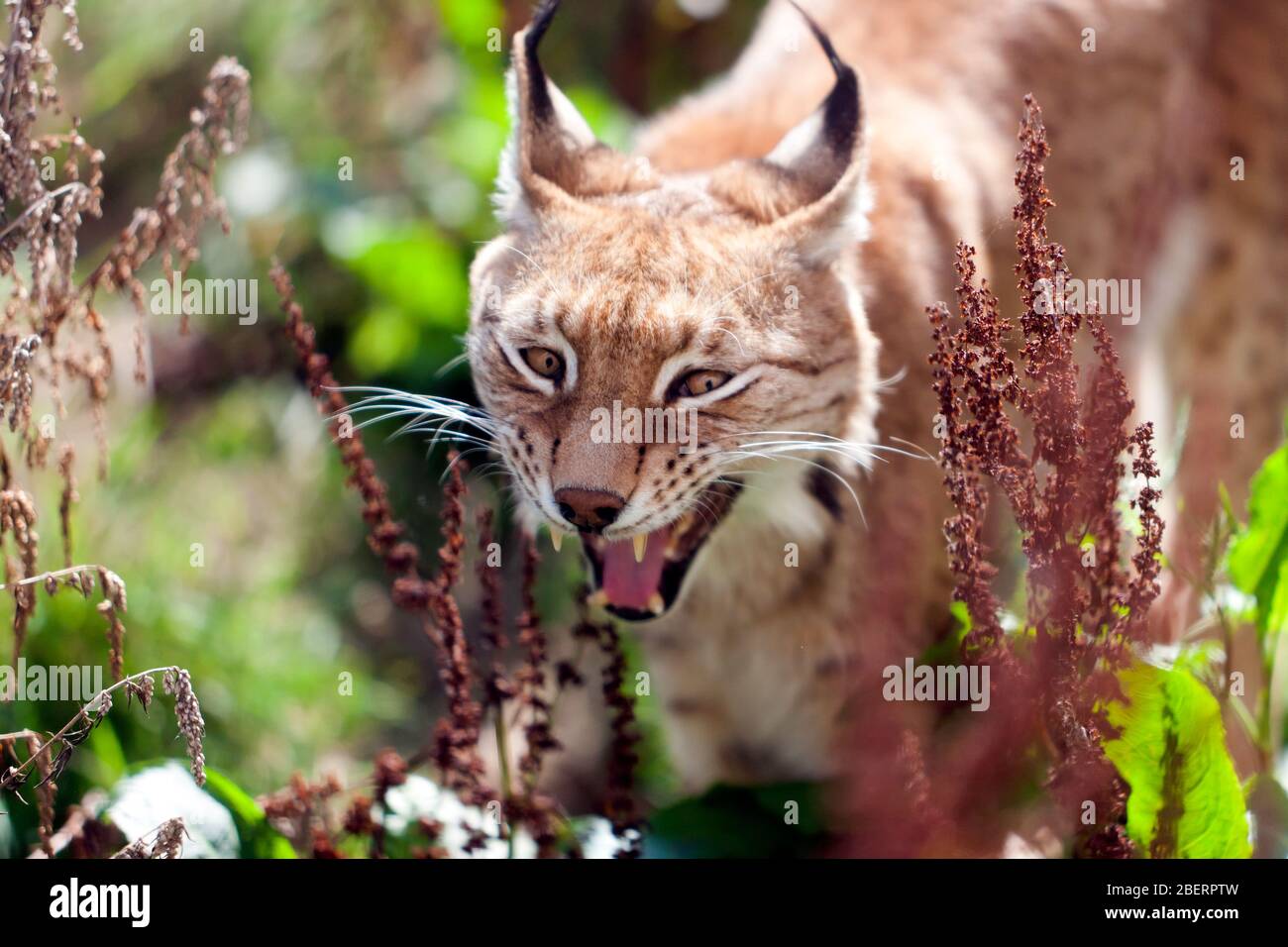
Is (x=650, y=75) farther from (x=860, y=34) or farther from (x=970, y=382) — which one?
(x=970, y=382)

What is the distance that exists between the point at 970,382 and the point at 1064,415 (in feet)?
0.60

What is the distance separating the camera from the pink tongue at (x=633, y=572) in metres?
3.01

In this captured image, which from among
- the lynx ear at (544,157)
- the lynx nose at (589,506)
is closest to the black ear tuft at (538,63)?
the lynx ear at (544,157)

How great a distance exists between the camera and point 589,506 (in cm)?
269

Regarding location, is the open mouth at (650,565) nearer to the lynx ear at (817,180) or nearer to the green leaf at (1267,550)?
the lynx ear at (817,180)

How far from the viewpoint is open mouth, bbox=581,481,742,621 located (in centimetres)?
300

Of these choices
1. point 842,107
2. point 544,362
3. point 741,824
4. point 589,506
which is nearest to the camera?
point 589,506

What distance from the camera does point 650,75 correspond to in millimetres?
6090

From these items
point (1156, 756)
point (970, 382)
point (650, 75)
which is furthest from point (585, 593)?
point (650, 75)

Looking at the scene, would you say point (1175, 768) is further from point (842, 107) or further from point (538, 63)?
point (538, 63)

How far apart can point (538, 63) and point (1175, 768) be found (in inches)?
74.8

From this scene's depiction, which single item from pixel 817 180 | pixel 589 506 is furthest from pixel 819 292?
pixel 589 506

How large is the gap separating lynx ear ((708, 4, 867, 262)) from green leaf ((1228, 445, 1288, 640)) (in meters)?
1.01
